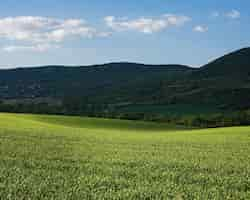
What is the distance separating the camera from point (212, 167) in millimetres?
16328

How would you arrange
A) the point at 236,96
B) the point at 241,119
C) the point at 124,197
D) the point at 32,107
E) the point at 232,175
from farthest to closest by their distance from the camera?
the point at 236,96 → the point at 32,107 → the point at 241,119 → the point at 232,175 → the point at 124,197

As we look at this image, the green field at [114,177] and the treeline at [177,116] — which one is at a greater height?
the treeline at [177,116]

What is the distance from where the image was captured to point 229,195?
11.0m

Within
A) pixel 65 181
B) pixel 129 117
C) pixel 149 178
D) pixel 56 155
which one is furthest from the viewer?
pixel 129 117

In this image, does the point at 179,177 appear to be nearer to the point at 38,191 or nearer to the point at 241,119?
the point at 38,191

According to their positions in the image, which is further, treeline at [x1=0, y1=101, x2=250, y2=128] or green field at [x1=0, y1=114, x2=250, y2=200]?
treeline at [x1=0, y1=101, x2=250, y2=128]

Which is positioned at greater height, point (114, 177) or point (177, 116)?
point (177, 116)

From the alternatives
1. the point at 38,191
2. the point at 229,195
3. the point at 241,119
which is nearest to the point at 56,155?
the point at 38,191

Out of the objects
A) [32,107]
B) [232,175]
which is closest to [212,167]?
[232,175]

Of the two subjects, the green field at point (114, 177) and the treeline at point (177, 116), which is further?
the treeline at point (177, 116)

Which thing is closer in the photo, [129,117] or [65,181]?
[65,181]

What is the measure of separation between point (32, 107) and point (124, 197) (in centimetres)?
9585

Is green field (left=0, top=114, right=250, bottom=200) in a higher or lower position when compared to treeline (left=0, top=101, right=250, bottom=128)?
lower

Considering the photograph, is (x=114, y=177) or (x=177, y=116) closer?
(x=114, y=177)
